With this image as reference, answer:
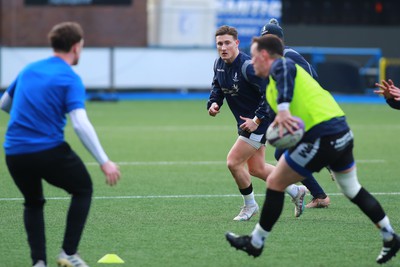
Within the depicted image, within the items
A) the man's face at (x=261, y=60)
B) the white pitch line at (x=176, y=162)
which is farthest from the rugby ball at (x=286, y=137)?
the white pitch line at (x=176, y=162)

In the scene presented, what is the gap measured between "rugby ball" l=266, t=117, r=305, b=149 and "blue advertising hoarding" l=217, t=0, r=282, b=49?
27.4 m

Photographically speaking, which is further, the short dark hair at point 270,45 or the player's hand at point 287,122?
the short dark hair at point 270,45

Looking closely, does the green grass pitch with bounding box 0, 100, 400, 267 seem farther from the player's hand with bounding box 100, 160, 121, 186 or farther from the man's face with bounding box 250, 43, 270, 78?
the man's face with bounding box 250, 43, 270, 78

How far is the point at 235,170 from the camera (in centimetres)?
993

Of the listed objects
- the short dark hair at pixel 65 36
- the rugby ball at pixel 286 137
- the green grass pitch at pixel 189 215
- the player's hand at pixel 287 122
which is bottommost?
the green grass pitch at pixel 189 215

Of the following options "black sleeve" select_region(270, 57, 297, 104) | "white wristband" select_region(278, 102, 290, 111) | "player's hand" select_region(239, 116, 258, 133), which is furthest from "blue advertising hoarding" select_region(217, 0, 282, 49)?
"white wristband" select_region(278, 102, 290, 111)

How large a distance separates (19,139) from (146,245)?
1912mm

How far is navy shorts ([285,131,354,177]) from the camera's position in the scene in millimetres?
7465

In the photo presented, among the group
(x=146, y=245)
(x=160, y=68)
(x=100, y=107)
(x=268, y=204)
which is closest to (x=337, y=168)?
(x=268, y=204)

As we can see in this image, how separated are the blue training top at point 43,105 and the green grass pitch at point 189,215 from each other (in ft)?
3.77

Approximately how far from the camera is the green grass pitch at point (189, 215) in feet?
26.3

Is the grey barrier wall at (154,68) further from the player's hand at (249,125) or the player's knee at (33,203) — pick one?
the player's knee at (33,203)

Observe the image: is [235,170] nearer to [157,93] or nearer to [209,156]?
[209,156]

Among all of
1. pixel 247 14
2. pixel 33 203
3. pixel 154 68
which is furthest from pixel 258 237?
pixel 247 14
